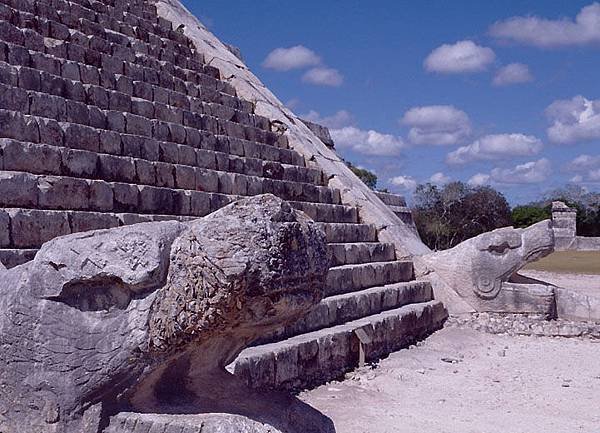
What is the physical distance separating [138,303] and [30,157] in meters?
3.71

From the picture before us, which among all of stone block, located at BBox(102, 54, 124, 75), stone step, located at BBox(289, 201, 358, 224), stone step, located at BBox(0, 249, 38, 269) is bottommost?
stone step, located at BBox(0, 249, 38, 269)

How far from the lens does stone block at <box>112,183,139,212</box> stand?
6473 mm

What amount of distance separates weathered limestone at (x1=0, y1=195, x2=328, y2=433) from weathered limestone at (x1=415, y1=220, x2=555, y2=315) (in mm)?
7911

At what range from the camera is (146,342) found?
2.61 metres

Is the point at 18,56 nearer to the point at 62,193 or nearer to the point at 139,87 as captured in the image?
the point at 139,87

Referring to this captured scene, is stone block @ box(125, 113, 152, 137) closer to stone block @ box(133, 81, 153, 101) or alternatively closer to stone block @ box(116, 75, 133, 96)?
stone block @ box(116, 75, 133, 96)

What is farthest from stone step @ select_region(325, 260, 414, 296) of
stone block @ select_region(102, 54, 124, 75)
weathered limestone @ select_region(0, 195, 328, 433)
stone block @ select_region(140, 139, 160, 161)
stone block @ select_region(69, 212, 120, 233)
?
weathered limestone @ select_region(0, 195, 328, 433)

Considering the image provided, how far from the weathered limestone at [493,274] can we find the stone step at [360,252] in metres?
0.58

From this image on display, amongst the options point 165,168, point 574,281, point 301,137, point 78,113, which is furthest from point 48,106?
point 574,281

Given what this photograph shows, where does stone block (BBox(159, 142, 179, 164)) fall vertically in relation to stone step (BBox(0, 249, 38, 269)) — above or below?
above

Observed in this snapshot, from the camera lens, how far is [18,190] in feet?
18.1

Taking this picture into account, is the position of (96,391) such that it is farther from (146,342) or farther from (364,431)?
(364,431)

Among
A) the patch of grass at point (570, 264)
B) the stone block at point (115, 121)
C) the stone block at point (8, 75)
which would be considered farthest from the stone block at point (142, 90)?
the patch of grass at point (570, 264)

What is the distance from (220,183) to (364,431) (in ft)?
12.0
